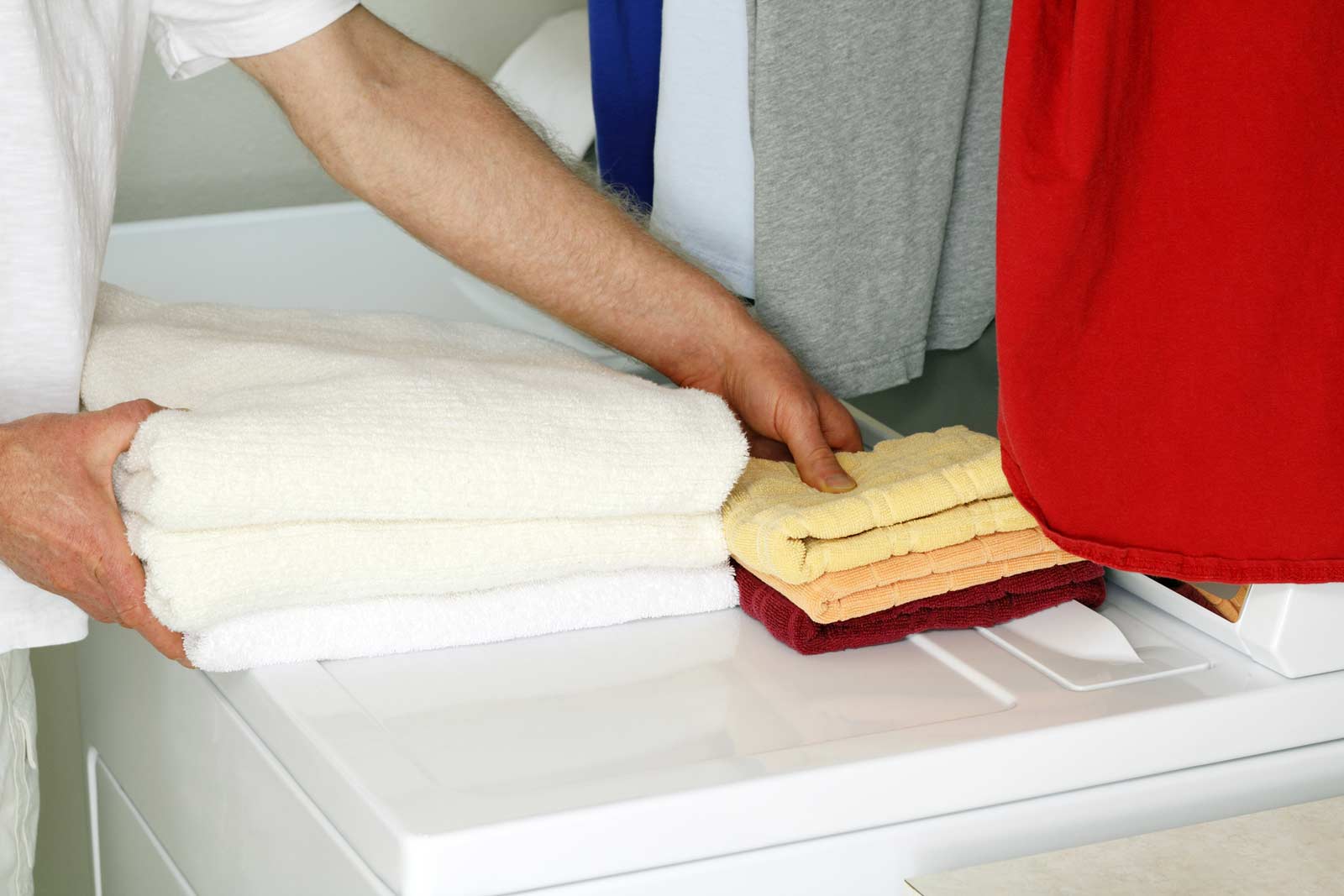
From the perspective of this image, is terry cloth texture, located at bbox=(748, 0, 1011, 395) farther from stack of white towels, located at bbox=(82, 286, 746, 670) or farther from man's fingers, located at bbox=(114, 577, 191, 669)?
man's fingers, located at bbox=(114, 577, 191, 669)

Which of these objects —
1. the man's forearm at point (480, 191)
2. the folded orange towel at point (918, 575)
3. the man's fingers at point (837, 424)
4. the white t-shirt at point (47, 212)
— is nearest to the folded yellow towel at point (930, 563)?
the folded orange towel at point (918, 575)

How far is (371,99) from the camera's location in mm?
1270

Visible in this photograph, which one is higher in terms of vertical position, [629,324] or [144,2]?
[144,2]

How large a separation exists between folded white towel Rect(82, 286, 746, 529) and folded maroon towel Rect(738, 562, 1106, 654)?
86 mm

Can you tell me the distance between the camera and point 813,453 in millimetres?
1116

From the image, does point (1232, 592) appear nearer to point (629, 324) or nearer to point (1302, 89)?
point (1302, 89)

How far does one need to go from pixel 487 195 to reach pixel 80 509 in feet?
1.62

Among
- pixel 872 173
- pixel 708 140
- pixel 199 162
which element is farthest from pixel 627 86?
pixel 199 162

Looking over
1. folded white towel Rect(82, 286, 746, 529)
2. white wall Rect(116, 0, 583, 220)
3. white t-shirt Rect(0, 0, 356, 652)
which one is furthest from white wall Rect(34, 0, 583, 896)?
folded white towel Rect(82, 286, 746, 529)

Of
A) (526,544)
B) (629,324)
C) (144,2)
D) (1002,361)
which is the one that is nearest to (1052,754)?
(1002,361)

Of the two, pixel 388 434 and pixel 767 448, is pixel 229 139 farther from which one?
pixel 388 434

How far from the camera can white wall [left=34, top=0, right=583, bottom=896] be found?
1873mm

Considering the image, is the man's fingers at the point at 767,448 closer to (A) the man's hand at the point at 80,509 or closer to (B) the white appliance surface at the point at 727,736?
(B) the white appliance surface at the point at 727,736

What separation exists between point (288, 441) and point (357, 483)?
50mm
